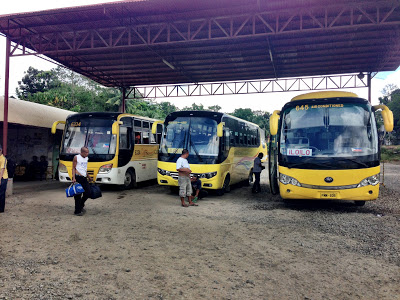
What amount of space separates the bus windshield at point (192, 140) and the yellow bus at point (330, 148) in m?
2.66

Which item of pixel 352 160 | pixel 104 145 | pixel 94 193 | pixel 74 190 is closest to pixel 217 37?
pixel 104 145

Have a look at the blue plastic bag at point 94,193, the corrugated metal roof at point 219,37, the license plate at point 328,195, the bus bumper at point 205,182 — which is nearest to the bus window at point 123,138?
the bus bumper at point 205,182

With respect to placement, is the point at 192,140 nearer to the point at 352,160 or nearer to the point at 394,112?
the point at 352,160

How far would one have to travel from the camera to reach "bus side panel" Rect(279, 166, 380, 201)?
769 cm

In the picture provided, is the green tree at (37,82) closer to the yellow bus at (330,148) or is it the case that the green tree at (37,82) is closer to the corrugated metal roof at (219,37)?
the corrugated metal roof at (219,37)

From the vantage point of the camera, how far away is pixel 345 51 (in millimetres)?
14719

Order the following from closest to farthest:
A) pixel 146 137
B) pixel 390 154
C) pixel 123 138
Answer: pixel 123 138, pixel 146 137, pixel 390 154

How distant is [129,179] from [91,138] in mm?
2194

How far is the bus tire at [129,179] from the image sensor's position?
492 inches

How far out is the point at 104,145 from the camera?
11578mm

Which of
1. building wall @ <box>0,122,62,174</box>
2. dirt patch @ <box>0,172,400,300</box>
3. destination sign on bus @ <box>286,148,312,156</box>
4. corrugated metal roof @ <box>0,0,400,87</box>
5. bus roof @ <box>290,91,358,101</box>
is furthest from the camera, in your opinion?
building wall @ <box>0,122,62,174</box>

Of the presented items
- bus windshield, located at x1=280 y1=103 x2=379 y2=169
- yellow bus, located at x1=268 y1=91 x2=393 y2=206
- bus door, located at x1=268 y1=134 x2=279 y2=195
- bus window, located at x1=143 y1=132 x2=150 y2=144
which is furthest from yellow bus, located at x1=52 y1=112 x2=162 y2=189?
bus windshield, located at x1=280 y1=103 x2=379 y2=169

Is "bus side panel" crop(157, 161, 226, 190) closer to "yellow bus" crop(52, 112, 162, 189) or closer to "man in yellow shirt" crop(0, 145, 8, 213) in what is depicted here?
"yellow bus" crop(52, 112, 162, 189)

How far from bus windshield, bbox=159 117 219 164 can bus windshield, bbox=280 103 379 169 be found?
9.41 feet
